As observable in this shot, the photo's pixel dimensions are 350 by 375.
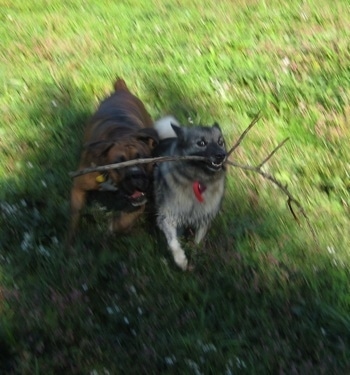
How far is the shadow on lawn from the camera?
4395 mm

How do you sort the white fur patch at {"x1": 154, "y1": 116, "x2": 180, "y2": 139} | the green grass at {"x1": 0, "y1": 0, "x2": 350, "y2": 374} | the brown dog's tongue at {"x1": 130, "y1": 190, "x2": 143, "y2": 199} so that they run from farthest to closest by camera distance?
the white fur patch at {"x1": 154, "y1": 116, "x2": 180, "y2": 139} < the brown dog's tongue at {"x1": 130, "y1": 190, "x2": 143, "y2": 199} < the green grass at {"x1": 0, "y1": 0, "x2": 350, "y2": 374}

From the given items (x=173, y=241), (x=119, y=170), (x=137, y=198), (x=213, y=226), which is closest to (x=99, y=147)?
(x=119, y=170)

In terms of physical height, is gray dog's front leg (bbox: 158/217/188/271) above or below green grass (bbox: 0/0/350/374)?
above

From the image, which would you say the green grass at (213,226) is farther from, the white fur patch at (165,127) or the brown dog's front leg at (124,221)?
the white fur patch at (165,127)

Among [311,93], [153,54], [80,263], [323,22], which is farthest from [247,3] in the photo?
[80,263]

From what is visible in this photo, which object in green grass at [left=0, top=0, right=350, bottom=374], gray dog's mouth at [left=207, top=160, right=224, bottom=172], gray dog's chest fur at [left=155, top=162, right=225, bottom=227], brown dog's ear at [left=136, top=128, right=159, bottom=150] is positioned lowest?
green grass at [left=0, top=0, right=350, bottom=374]

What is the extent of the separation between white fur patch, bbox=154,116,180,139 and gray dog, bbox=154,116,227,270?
685 mm

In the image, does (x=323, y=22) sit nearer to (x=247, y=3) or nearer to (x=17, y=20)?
(x=247, y=3)

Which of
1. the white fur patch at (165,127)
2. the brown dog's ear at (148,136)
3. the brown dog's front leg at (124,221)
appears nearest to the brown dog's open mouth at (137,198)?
the brown dog's front leg at (124,221)

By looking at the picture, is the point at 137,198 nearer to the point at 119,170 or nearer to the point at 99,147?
the point at 119,170

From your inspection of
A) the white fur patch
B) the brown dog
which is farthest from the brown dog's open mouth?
the white fur patch

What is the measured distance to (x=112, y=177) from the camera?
5.19 meters

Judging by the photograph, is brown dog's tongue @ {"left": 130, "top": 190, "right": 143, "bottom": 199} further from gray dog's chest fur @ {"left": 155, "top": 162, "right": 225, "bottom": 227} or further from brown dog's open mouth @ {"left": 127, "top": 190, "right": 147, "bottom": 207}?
gray dog's chest fur @ {"left": 155, "top": 162, "right": 225, "bottom": 227}

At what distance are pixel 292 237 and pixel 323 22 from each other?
203 inches
